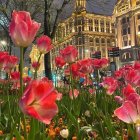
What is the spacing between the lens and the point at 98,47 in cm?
9731

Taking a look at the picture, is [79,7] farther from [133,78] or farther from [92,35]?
[133,78]

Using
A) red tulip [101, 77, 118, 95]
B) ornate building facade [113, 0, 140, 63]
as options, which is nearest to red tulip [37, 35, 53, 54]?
red tulip [101, 77, 118, 95]

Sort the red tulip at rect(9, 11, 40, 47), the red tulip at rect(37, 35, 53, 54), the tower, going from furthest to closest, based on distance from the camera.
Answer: the tower
the red tulip at rect(37, 35, 53, 54)
the red tulip at rect(9, 11, 40, 47)

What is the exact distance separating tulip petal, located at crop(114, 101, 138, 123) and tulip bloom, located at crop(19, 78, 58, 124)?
20 centimetres

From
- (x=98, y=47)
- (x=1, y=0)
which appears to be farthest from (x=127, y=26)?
(x=1, y=0)

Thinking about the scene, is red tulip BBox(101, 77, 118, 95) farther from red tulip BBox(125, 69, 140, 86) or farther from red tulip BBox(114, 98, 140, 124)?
red tulip BBox(114, 98, 140, 124)

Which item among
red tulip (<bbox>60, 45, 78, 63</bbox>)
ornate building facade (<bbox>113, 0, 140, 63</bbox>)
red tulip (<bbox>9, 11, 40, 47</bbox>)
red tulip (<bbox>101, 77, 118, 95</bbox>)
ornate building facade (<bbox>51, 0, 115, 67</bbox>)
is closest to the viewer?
red tulip (<bbox>9, 11, 40, 47</bbox>)

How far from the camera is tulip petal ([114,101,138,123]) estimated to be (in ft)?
Answer: 3.50

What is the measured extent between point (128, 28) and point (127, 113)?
78.3 m

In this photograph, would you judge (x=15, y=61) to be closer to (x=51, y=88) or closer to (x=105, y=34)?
(x=51, y=88)

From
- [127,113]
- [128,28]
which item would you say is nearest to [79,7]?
[128,28]

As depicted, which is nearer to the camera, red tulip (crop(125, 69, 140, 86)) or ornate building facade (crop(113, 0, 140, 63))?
red tulip (crop(125, 69, 140, 86))

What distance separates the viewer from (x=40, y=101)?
103cm

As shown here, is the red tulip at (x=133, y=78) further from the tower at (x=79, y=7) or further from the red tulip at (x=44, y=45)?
the tower at (x=79, y=7)
